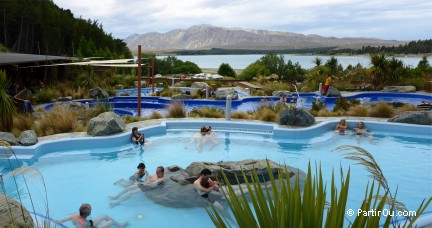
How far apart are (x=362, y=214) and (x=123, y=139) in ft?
27.3

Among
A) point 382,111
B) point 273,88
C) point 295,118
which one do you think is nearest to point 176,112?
point 295,118

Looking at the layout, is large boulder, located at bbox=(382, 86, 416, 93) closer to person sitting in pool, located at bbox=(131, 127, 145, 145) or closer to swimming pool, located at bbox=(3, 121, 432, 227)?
swimming pool, located at bbox=(3, 121, 432, 227)

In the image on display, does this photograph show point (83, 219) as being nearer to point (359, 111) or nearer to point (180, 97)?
point (359, 111)

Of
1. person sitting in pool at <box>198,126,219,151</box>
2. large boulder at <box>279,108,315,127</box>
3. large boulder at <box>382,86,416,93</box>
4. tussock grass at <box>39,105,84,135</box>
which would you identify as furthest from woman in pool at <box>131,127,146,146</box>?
large boulder at <box>382,86,416,93</box>

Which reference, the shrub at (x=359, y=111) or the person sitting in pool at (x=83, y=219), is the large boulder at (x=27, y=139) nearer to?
the person sitting in pool at (x=83, y=219)

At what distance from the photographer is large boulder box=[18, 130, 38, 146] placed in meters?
8.08

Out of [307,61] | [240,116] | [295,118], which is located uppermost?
[307,61]

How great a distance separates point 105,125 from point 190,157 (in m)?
2.35

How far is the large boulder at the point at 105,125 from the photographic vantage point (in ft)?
29.9

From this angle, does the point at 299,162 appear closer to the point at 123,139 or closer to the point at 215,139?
the point at 215,139

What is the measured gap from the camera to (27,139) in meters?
8.13

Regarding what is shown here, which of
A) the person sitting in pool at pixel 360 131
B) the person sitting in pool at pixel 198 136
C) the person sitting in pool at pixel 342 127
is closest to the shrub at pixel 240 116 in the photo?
the person sitting in pool at pixel 198 136

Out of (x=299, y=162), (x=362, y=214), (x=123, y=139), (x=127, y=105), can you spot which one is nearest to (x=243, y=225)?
(x=362, y=214)

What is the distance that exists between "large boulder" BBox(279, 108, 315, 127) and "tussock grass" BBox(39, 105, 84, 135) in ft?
18.2
